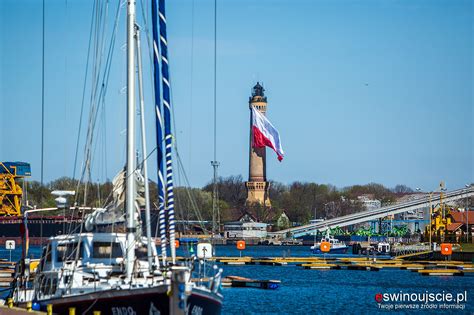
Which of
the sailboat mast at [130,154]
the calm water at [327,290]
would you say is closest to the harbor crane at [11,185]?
the calm water at [327,290]

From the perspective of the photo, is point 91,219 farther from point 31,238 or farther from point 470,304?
point 31,238

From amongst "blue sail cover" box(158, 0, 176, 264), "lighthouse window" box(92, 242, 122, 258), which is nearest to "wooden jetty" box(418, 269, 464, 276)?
"blue sail cover" box(158, 0, 176, 264)

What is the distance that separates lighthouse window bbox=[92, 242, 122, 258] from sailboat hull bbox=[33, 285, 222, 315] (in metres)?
2.71

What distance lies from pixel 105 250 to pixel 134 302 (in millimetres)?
4539

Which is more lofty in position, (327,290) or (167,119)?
(167,119)

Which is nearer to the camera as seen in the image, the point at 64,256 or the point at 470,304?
the point at 64,256

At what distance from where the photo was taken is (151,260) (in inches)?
1452

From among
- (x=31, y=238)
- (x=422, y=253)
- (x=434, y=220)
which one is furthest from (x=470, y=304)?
(x=31, y=238)

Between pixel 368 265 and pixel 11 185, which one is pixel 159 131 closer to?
pixel 368 265

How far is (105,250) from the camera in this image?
37.3 metres

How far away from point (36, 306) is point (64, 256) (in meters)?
1.93

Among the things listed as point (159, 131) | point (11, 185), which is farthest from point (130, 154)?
point (11, 185)

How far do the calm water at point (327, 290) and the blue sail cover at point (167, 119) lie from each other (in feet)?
59.7

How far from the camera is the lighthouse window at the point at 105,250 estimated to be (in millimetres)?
37250
